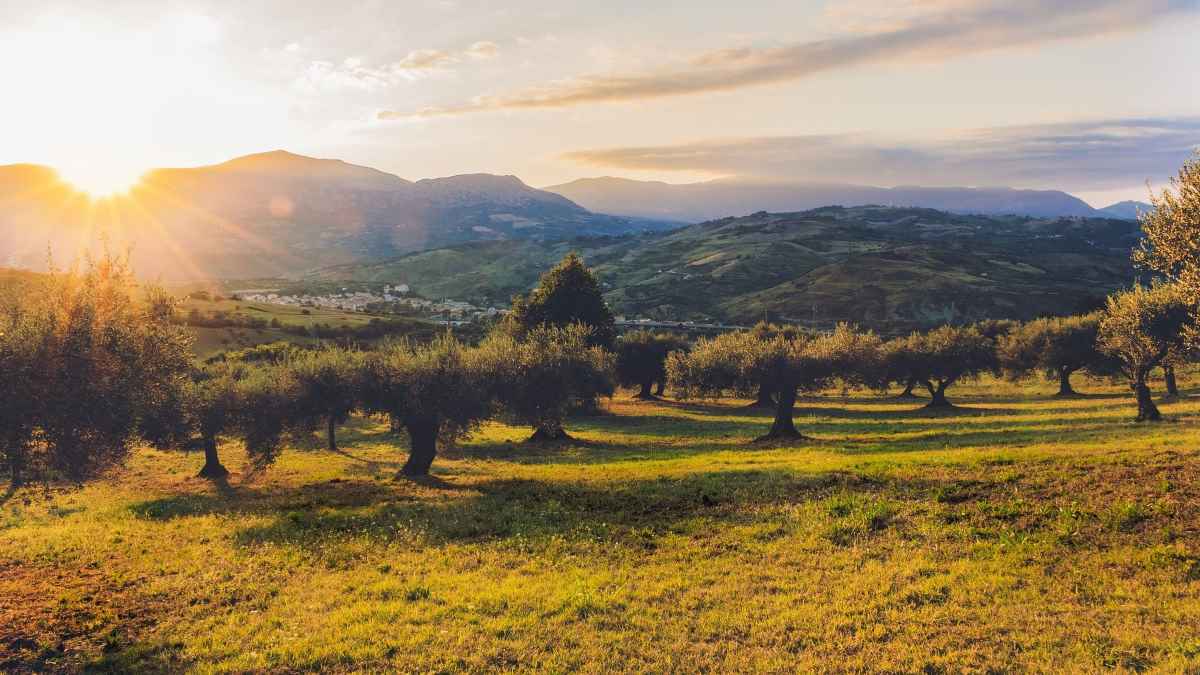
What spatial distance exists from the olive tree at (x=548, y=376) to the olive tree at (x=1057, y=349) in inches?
2275

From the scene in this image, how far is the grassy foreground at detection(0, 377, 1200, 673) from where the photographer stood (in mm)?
14477

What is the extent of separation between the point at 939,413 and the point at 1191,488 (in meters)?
49.1

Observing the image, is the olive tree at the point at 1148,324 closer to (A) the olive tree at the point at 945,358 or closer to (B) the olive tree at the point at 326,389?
(A) the olive tree at the point at 945,358

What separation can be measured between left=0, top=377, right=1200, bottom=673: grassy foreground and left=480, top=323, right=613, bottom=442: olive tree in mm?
17504

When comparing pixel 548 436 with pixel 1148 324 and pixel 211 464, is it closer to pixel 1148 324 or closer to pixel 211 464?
pixel 211 464

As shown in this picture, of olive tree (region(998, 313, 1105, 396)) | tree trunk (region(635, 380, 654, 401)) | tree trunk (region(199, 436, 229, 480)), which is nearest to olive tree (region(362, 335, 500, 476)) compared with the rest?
tree trunk (region(199, 436, 229, 480))

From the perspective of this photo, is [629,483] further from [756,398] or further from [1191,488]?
[756,398]

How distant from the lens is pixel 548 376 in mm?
58469

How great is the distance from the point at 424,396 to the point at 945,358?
66148 millimetres

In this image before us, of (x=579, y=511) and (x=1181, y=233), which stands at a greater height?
(x=1181, y=233)

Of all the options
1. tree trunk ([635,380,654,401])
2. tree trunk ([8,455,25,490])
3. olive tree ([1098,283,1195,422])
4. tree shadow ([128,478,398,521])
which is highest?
olive tree ([1098,283,1195,422])

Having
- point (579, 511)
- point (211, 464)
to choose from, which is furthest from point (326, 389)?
point (579, 511)

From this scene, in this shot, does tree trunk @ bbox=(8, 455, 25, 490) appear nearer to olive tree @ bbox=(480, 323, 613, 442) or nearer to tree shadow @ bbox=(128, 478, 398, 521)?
tree shadow @ bbox=(128, 478, 398, 521)

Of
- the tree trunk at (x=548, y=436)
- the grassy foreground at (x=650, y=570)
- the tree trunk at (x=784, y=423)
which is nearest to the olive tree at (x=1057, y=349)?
the tree trunk at (x=784, y=423)
